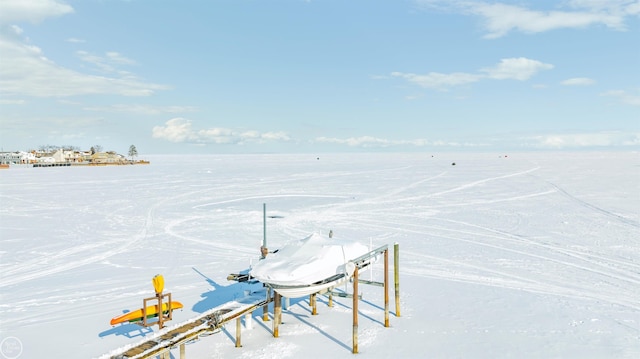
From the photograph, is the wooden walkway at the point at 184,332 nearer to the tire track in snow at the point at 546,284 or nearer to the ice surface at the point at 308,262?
the ice surface at the point at 308,262

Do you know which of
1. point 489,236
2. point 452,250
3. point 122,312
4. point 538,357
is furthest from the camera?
point 489,236

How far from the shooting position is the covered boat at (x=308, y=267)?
11.8 meters

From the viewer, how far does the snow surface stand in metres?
12.4

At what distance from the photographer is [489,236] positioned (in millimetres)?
23906

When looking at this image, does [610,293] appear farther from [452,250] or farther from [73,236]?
[73,236]

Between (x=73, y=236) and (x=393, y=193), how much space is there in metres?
27.4

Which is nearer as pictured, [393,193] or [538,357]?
[538,357]

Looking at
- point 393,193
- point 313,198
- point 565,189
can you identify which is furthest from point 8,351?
point 565,189

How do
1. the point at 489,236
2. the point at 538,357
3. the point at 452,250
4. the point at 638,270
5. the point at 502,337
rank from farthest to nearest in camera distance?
1. the point at 489,236
2. the point at 452,250
3. the point at 638,270
4. the point at 502,337
5. the point at 538,357

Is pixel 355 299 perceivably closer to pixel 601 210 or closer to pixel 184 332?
pixel 184 332

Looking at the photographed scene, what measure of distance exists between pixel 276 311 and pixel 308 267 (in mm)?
1816

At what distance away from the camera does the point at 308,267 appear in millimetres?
12000

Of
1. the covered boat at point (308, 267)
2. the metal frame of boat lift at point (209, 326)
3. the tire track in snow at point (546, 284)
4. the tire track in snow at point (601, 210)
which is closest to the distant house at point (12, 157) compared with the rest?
the tire track in snow at point (601, 210)

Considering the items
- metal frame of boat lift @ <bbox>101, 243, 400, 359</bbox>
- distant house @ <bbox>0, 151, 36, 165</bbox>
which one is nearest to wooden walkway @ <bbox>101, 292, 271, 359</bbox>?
metal frame of boat lift @ <bbox>101, 243, 400, 359</bbox>
